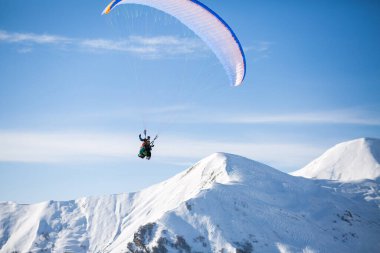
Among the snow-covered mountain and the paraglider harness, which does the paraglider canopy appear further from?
the snow-covered mountain

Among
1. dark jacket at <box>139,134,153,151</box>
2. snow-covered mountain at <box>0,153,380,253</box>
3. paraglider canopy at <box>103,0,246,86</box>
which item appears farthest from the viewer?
snow-covered mountain at <box>0,153,380,253</box>

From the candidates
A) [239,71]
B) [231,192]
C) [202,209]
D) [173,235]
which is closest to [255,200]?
[231,192]

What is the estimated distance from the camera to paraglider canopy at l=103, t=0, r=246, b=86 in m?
32.0

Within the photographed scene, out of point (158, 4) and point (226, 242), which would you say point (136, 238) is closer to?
point (226, 242)

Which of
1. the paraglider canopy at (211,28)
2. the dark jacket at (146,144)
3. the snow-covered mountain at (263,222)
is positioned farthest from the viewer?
the snow-covered mountain at (263,222)

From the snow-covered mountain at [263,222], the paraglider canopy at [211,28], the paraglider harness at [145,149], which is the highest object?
the paraglider canopy at [211,28]

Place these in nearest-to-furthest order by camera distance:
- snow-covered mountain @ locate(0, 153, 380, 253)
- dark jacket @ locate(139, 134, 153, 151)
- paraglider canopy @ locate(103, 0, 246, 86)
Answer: paraglider canopy @ locate(103, 0, 246, 86), dark jacket @ locate(139, 134, 153, 151), snow-covered mountain @ locate(0, 153, 380, 253)

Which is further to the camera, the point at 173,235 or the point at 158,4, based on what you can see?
the point at 173,235

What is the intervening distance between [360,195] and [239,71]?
164 metres

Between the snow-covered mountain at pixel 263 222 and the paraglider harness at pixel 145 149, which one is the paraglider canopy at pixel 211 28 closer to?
the paraglider harness at pixel 145 149

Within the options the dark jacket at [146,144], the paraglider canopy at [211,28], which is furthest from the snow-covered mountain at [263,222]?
the dark jacket at [146,144]

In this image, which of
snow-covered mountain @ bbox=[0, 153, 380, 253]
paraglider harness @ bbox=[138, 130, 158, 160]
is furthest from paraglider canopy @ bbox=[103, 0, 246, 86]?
snow-covered mountain @ bbox=[0, 153, 380, 253]

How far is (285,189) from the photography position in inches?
6683

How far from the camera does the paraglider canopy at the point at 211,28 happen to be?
31984 mm
